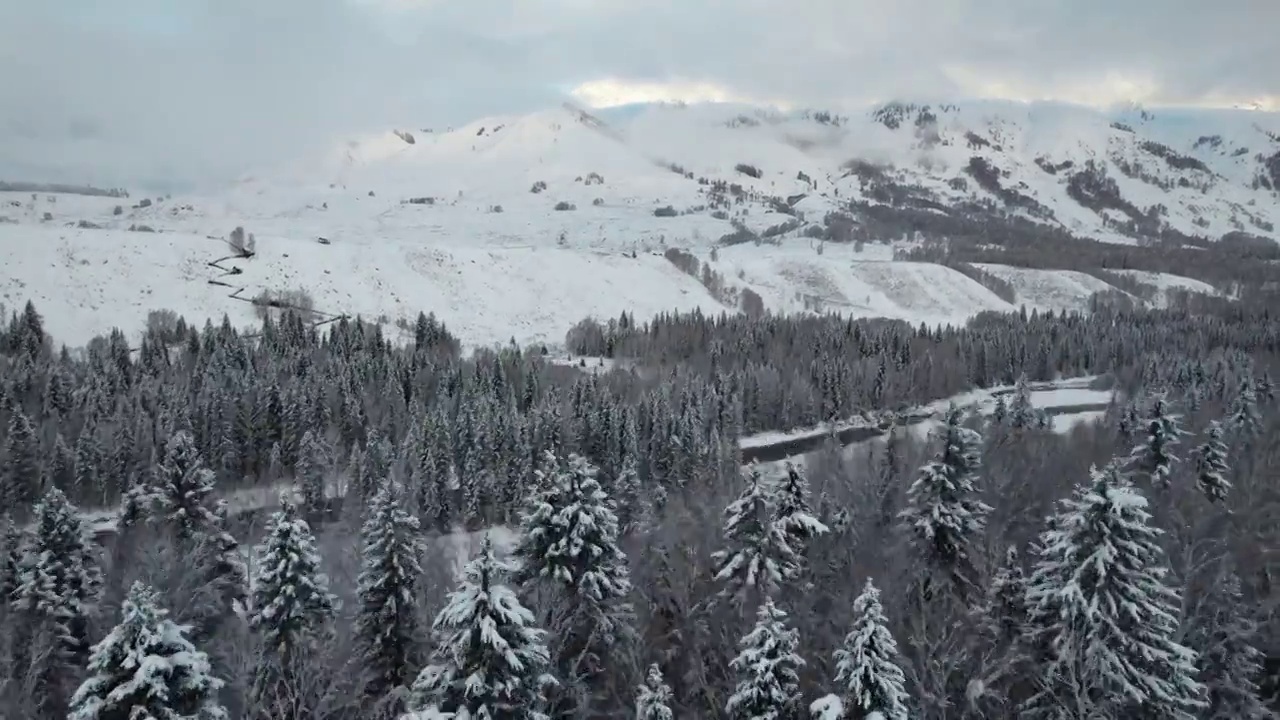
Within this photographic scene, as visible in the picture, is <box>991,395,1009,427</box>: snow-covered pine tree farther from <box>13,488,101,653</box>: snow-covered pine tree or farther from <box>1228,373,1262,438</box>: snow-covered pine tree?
<box>13,488,101,653</box>: snow-covered pine tree

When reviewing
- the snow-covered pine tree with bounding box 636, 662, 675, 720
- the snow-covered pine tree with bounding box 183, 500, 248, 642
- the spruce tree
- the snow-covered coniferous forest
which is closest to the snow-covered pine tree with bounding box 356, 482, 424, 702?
the snow-covered coniferous forest

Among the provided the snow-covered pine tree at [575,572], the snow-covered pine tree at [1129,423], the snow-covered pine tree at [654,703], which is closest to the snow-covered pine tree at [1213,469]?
the snow-covered pine tree at [1129,423]

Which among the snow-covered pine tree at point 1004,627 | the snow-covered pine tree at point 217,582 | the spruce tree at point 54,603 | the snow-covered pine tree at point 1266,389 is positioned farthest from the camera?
the snow-covered pine tree at point 1266,389

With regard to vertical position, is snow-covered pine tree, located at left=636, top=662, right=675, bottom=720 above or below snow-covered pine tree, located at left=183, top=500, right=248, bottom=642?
above

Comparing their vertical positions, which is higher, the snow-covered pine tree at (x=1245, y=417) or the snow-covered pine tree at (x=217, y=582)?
the snow-covered pine tree at (x=1245, y=417)

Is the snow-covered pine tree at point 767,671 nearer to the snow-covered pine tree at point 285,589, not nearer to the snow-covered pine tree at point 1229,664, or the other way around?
the snow-covered pine tree at point 1229,664

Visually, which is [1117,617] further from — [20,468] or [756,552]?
[20,468]

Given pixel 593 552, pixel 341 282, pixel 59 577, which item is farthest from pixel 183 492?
pixel 341 282
